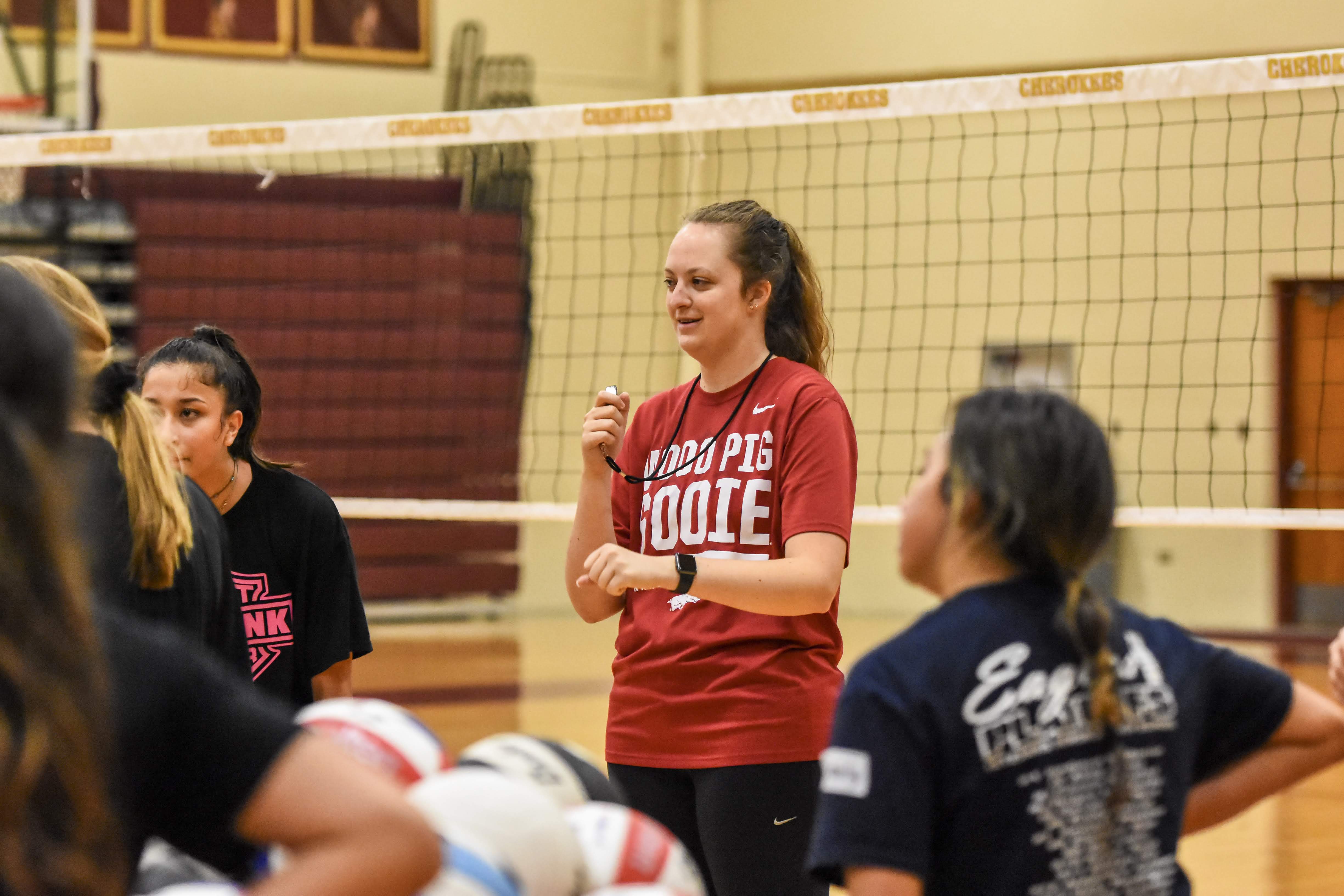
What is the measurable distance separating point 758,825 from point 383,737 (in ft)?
3.32

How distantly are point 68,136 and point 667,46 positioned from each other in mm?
7778

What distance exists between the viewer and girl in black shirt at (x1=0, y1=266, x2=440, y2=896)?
1015 millimetres

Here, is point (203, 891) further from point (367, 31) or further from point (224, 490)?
point (367, 31)

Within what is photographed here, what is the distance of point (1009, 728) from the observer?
1.47m

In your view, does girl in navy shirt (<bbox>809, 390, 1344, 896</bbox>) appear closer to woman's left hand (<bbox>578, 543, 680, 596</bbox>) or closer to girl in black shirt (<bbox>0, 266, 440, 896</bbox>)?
girl in black shirt (<bbox>0, 266, 440, 896</bbox>)

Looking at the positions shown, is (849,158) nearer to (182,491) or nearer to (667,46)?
(667,46)

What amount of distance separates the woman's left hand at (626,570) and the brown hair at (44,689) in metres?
1.21

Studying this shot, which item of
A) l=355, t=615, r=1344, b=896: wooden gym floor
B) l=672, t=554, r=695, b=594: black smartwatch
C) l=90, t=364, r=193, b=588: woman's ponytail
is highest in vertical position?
l=90, t=364, r=193, b=588: woman's ponytail

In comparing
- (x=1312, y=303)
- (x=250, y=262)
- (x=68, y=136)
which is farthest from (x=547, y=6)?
(x=68, y=136)

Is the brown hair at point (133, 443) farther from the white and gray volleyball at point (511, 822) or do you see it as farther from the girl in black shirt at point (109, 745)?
the girl in black shirt at point (109, 745)

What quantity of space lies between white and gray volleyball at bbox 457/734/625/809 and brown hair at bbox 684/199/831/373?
112 centimetres

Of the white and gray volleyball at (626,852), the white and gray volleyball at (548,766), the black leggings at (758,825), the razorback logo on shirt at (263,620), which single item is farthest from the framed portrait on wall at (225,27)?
the white and gray volleyball at (626,852)

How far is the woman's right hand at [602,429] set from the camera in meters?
2.66

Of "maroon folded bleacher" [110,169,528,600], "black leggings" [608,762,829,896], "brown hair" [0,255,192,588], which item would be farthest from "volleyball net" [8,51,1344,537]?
"brown hair" [0,255,192,588]
